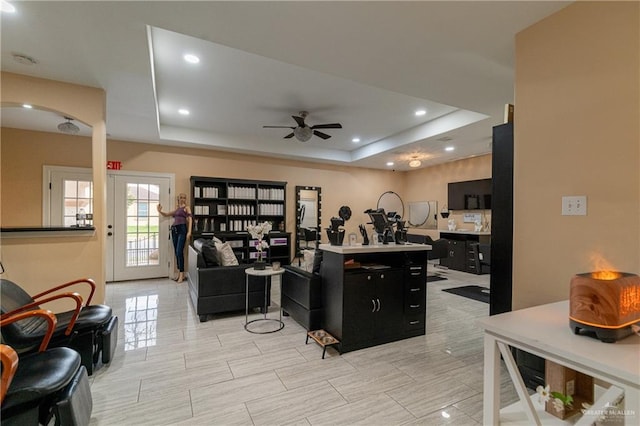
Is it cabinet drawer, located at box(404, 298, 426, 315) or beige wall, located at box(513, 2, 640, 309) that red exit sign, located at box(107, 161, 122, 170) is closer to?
cabinet drawer, located at box(404, 298, 426, 315)

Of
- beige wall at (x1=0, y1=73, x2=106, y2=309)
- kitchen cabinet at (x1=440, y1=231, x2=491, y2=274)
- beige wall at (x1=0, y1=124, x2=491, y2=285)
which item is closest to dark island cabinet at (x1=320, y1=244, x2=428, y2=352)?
beige wall at (x1=0, y1=73, x2=106, y2=309)

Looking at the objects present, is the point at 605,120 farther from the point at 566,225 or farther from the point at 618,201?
the point at 566,225

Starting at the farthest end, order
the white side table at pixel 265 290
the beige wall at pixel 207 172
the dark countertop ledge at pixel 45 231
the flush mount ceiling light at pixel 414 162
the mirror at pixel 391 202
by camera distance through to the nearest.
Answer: the mirror at pixel 391 202 → the flush mount ceiling light at pixel 414 162 → the beige wall at pixel 207 172 → the white side table at pixel 265 290 → the dark countertop ledge at pixel 45 231

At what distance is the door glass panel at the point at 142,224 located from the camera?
18.8 ft

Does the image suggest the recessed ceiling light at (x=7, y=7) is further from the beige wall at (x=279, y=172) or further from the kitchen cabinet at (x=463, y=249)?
the kitchen cabinet at (x=463, y=249)

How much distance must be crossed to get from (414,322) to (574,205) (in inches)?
72.6

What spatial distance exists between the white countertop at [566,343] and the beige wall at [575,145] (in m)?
0.70

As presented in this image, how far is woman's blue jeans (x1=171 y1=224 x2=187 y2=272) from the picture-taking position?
5.80 metres

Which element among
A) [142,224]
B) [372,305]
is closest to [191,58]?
[372,305]

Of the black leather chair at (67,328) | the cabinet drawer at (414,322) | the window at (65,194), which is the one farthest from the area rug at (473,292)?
the window at (65,194)

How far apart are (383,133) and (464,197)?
287 centimetres

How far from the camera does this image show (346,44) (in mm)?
2418

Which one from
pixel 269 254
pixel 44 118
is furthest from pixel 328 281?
pixel 44 118

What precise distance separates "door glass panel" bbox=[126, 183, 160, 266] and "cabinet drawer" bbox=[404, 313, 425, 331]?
202 inches
